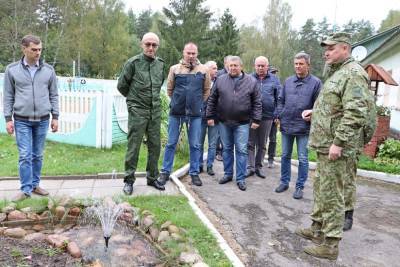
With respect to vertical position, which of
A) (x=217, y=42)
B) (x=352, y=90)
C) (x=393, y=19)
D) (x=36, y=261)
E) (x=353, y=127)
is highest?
(x=393, y=19)

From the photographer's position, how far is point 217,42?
37594mm

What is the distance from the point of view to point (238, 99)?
5.40 metres

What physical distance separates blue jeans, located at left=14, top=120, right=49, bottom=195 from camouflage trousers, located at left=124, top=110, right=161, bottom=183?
1.06 metres

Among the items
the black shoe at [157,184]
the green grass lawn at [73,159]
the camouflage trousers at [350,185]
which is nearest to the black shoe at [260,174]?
the green grass lawn at [73,159]

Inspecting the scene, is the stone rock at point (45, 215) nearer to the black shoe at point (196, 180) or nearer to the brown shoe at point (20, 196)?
the brown shoe at point (20, 196)

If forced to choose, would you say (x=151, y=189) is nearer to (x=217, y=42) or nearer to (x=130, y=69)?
(x=130, y=69)

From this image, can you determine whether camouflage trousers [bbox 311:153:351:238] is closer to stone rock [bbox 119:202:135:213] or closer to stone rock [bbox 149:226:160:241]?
stone rock [bbox 149:226:160:241]

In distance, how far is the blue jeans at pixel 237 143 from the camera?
18.2 ft

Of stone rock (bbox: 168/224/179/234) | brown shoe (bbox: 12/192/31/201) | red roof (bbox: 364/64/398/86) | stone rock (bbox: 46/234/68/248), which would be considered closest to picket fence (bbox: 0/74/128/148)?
brown shoe (bbox: 12/192/31/201)

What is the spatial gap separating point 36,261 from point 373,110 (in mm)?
3291

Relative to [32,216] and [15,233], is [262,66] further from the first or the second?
[15,233]

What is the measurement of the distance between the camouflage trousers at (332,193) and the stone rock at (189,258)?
4.14 ft

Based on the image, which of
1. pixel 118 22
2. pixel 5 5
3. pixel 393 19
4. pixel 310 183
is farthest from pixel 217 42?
pixel 310 183

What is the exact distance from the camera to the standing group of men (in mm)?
3512
